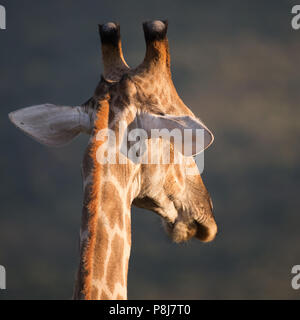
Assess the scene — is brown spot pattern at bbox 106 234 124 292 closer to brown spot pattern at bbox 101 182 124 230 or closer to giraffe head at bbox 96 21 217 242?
brown spot pattern at bbox 101 182 124 230

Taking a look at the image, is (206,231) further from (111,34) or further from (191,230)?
(111,34)

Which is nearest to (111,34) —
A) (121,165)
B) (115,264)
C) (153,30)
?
(153,30)

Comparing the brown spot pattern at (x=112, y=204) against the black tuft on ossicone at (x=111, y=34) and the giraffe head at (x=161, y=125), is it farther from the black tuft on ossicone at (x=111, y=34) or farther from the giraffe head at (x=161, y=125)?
the black tuft on ossicone at (x=111, y=34)

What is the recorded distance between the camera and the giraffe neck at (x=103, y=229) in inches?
47.0

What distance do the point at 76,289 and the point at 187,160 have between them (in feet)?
2.17

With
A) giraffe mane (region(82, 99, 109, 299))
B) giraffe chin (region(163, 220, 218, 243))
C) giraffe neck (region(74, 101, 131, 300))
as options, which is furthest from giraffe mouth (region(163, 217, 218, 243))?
giraffe mane (region(82, 99, 109, 299))

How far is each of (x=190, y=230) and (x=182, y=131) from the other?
560 mm

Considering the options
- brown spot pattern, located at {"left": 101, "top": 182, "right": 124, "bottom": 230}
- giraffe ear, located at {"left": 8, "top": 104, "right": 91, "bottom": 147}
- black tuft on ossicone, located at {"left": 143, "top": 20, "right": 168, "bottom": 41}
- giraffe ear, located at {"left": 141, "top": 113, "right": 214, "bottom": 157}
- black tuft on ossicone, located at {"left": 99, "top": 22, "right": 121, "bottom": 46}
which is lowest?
brown spot pattern, located at {"left": 101, "top": 182, "right": 124, "bottom": 230}

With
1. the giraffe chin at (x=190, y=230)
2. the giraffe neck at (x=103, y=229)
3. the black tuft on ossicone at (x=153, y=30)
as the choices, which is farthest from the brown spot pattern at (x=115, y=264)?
the black tuft on ossicone at (x=153, y=30)

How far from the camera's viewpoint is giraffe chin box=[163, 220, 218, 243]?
175 cm

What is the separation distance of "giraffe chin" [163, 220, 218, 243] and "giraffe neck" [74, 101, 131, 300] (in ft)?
1.38

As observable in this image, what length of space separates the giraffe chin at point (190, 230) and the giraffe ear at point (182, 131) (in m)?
0.45

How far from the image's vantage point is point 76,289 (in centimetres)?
119

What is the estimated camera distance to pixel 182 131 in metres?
1.32
